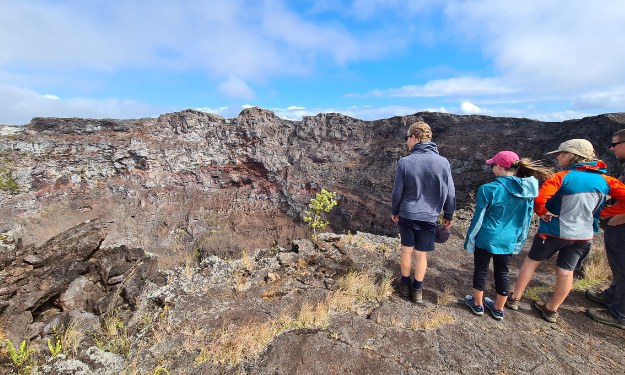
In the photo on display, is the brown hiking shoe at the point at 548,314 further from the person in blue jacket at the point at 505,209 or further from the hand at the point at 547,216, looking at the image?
the hand at the point at 547,216

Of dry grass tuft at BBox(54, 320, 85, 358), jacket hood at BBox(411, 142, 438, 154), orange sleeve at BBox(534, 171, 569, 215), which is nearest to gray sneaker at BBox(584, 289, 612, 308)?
orange sleeve at BBox(534, 171, 569, 215)

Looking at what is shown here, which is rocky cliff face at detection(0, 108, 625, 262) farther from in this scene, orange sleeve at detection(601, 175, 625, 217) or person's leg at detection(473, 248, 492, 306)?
person's leg at detection(473, 248, 492, 306)

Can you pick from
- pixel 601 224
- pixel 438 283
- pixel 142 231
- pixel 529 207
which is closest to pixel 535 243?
pixel 529 207

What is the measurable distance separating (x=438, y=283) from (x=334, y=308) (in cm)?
201

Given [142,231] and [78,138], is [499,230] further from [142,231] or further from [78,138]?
[78,138]

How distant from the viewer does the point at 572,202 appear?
3.47 m

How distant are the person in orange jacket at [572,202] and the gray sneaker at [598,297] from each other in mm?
1455

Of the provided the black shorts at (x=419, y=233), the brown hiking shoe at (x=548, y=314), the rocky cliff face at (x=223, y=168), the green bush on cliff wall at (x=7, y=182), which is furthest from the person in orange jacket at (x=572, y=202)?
the green bush on cliff wall at (x=7, y=182)

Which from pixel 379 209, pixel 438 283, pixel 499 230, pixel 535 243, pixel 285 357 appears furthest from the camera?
pixel 379 209

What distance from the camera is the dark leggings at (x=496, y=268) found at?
11.8ft

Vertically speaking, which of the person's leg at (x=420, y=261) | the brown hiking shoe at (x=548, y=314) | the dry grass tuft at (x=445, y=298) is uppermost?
the person's leg at (x=420, y=261)

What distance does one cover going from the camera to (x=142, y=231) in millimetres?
18156

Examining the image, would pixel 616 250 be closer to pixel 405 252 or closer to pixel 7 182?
pixel 405 252

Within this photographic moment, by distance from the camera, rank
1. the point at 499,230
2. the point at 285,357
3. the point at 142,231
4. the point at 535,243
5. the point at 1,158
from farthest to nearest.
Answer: the point at 142,231
the point at 1,158
the point at 535,243
the point at 499,230
the point at 285,357
